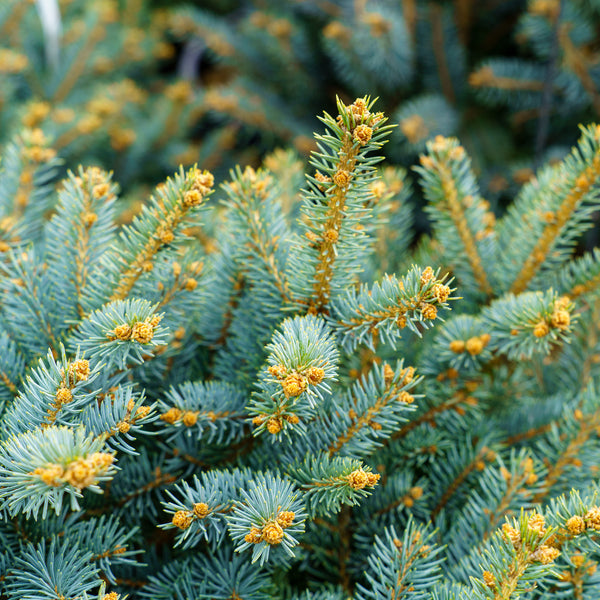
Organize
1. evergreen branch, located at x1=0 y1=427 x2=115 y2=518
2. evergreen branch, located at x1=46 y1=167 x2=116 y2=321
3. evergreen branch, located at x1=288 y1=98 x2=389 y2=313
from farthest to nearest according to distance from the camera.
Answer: evergreen branch, located at x1=46 y1=167 x2=116 y2=321 < evergreen branch, located at x1=288 y1=98 x2=389 y2=313 < evergreen branch, located at x1=0 y1=427 x2=115 y2=518

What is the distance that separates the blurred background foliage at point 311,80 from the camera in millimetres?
1184

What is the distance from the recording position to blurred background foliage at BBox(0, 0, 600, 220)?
118 cm

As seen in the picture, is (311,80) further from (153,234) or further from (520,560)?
(520,560)

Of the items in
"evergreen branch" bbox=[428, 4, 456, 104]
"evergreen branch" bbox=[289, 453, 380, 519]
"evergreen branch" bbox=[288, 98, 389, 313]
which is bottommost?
"evergreen branch" bbox=[289, 453, 380, 519]

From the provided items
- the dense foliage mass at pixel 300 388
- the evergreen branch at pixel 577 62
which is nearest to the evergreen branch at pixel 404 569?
the dense foliage mass at pixel 300 388

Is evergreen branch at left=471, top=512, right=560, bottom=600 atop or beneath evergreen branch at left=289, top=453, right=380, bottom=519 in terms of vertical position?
beneath

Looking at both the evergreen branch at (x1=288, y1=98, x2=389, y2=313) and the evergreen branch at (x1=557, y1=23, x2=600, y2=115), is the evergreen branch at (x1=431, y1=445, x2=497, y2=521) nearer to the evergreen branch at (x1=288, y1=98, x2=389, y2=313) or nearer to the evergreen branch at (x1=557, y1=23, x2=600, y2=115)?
the evergreen branch at (x1=288, y1=98, x2=389, y2=313)

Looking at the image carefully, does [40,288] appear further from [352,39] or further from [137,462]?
[352,39]

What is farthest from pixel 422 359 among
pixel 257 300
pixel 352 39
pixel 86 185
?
pixel 352 39

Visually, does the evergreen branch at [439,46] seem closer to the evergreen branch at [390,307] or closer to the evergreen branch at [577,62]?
the evergreen branch at [577,62]

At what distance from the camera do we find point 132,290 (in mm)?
572

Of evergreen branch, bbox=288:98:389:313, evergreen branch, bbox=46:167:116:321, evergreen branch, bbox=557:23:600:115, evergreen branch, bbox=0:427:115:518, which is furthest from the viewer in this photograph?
evergreen branch, bbox=557:23:600:115

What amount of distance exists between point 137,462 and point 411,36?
1096mm

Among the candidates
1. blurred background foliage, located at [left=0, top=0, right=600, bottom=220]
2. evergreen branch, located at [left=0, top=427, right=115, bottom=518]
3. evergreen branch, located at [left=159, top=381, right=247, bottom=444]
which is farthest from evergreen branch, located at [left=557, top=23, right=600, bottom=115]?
evergreen branch, located at [left=0, top=427, right=115, bottom=518]
